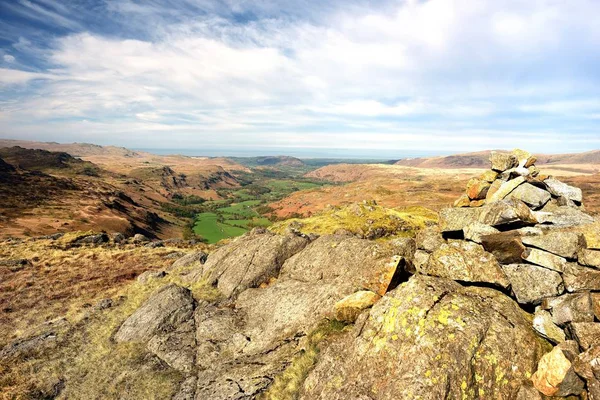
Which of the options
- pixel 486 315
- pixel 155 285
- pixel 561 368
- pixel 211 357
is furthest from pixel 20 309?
pixel 561 368

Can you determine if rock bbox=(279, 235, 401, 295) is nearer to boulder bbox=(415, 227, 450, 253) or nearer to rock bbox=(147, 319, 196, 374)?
boulder bbox=(415, 227, 450, 253)

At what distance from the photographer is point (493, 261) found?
14.7 metres

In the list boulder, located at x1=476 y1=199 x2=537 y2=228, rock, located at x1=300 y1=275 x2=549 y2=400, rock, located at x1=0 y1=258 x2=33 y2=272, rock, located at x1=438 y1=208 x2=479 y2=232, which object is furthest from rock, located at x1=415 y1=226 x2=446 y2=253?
rock, located at x1=0 y1=258 x2=33 y2=272

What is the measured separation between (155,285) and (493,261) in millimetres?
32976

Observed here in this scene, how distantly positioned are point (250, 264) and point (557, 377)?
23087mm

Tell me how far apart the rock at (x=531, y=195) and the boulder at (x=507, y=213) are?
128cm

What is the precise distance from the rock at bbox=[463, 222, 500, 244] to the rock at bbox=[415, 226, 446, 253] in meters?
2.26

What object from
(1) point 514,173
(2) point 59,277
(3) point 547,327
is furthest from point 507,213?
(2) point 59,277

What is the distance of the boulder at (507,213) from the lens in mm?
16016

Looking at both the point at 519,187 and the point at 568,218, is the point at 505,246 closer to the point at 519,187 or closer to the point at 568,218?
the point at 568,218

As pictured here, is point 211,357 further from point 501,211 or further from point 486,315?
point 501,211

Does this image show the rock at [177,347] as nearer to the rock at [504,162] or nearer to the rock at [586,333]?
the rock at [586,333]

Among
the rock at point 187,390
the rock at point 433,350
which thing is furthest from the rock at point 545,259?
the rock at point 187,390

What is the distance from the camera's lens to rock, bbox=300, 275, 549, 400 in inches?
461
